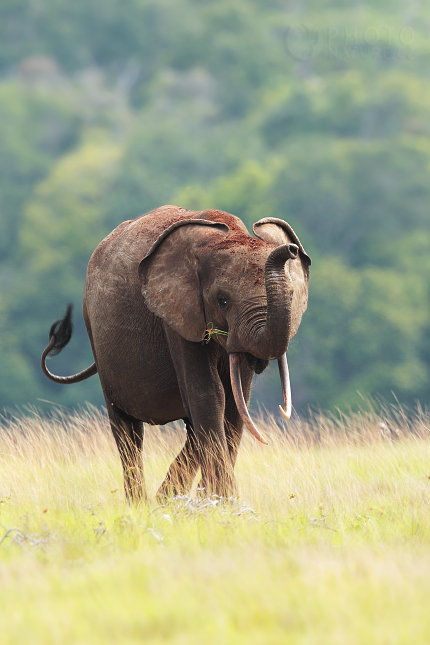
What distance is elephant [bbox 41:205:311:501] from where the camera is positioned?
5504mm

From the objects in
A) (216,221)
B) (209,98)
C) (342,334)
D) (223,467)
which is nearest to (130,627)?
(223,467)

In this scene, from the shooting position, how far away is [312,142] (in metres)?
42.4

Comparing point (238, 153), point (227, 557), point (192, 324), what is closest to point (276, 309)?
point (192, 324)

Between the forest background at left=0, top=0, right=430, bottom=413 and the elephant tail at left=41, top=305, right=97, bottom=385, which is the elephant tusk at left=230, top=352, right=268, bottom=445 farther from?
the forest background at left=0, top=0, right=430, bottom=413

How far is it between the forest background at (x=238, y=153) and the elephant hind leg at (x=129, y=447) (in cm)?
1964

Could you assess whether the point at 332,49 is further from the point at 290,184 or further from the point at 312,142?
the point at 290,184

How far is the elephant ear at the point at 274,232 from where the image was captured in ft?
19.6

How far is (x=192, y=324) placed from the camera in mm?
5875

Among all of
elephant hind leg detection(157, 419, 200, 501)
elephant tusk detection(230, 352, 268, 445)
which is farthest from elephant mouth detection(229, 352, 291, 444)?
elephant hind leg detection(157, 419, 200, 501)

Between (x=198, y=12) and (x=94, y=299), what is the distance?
5668cm

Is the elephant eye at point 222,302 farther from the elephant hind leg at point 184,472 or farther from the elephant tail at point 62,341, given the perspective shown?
the elephant tail at point 62,341

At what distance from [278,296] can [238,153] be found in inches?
1594

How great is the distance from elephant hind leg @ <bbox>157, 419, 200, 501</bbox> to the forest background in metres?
20.0

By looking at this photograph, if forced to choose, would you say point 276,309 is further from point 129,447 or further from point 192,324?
point 129,447
